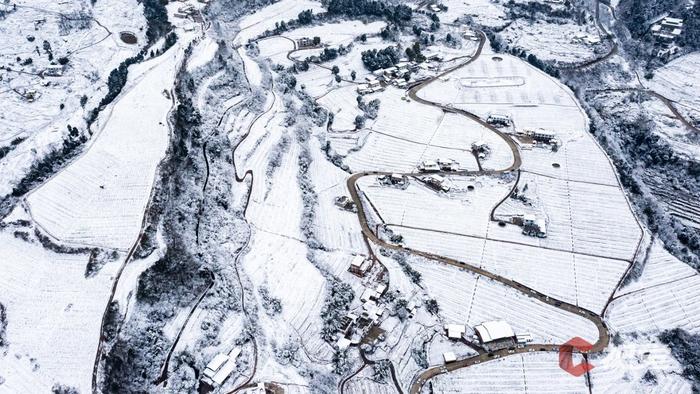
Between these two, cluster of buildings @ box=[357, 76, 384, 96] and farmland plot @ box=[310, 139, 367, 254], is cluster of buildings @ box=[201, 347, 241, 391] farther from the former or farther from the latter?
cluster of buildings @ box=[357, 76, 384, 96]

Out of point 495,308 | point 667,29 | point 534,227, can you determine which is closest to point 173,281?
point 495,308

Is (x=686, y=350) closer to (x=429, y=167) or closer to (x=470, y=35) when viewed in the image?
(x=429, y=167)

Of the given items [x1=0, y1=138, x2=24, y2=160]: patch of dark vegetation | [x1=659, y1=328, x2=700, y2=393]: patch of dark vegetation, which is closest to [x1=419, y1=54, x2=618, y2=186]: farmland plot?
[x1=659, y1=328, x2=700, y2=393]: patch of dark vegetation

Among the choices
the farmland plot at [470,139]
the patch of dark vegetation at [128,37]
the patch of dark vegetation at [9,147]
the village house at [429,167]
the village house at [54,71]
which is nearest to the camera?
the patch of dark vegetation at [9,147]

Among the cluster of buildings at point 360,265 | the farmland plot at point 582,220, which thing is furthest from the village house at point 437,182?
the cluster of buildings at point 360,265

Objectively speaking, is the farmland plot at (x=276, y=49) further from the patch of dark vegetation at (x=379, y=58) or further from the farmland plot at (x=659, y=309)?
the farmland plot at (x=659, y=309)

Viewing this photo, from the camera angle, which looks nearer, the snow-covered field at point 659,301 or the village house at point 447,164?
the snow-covered field at point 659,301
